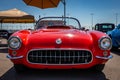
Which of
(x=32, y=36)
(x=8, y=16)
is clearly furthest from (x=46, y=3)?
(x=32, y=36)

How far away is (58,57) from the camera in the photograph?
17.8 ft

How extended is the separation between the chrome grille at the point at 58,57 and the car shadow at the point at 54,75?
0.33m

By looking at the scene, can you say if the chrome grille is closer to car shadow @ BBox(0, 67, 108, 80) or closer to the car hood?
the car hood

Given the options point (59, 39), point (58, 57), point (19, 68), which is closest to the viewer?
point (58, 57)

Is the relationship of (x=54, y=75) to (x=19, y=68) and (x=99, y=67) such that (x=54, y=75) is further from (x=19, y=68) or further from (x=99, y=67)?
(x=99, y=67)

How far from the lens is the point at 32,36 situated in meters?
5.88

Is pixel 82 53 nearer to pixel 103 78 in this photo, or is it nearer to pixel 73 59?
pixel 73 59

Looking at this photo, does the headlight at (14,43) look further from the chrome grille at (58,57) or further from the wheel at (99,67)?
the wheel at (99,67)

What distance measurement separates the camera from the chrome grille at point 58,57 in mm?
5434

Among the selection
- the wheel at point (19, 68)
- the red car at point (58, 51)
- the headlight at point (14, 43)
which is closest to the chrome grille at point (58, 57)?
the red car at point (58, 51)

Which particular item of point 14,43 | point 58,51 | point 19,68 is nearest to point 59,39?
point 58,51

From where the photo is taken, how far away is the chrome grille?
17.8 feet

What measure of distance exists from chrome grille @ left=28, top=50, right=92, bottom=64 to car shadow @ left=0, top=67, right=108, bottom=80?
0.33 metres

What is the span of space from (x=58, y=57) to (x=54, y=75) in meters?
0.50
